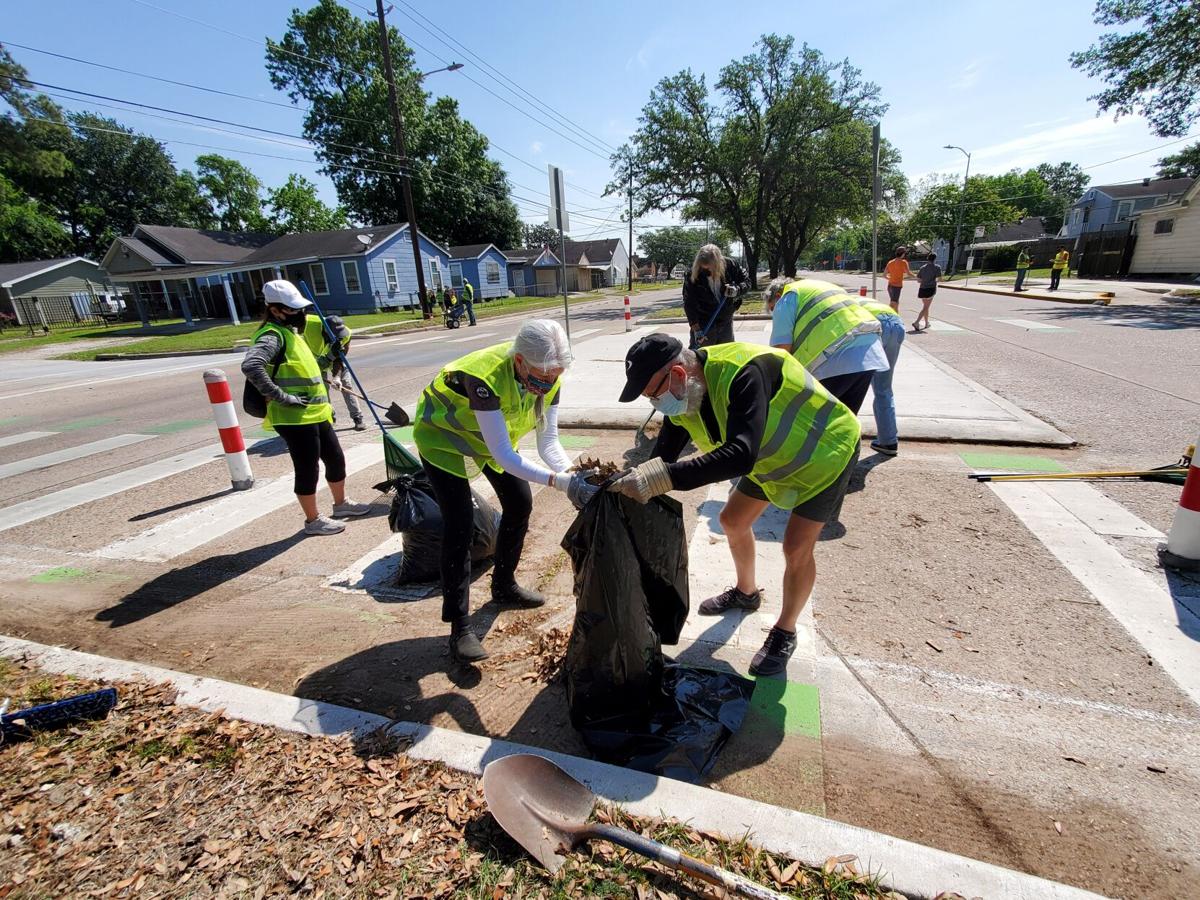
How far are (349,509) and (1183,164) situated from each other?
65.1 m

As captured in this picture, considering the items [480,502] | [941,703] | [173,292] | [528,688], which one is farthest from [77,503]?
[173,292]

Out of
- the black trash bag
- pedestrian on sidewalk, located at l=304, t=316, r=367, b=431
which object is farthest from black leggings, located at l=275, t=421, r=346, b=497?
Result: pedestrian on sidewalk, located at l=304, t=316, r=367, b=431

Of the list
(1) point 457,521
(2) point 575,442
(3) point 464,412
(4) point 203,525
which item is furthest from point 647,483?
(4) point 203,525

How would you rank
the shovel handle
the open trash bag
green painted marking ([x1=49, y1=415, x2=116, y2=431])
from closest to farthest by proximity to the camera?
the shovel handle
the open trash bag
green painted marking ([x1=49, y1=415, x2=116, y2=431])

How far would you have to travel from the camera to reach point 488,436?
103 inches

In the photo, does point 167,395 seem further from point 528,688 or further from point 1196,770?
point 1196,770

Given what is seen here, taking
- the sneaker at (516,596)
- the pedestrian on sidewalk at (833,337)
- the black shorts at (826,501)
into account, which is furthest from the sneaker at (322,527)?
the pedestrian on sidewalk at (833,337)

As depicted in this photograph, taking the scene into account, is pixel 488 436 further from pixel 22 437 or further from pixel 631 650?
pixel 22 437

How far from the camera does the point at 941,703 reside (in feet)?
8.26

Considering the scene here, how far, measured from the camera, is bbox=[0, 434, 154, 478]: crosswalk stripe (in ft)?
21.5

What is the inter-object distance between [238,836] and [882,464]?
5228 mm

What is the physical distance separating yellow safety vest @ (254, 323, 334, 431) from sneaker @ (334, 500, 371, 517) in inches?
33.6

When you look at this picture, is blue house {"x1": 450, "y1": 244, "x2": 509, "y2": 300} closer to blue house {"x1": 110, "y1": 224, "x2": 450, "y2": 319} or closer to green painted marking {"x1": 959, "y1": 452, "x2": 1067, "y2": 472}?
blue house {"x1": 110, "y1": 224, "x2": 450, "y2": 319}

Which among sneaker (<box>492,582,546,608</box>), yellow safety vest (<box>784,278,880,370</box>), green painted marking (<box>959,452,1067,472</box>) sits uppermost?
yellow safety vest (<box>784,278,880,370</box>)
